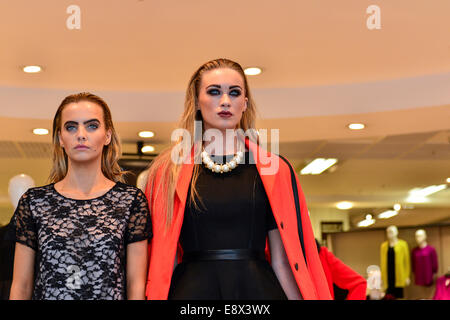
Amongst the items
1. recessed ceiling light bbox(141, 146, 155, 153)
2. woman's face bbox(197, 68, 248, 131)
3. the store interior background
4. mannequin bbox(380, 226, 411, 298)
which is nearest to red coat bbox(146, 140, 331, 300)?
woman's face bbox(197, 68, 248, 131)

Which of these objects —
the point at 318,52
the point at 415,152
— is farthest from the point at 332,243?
the point at 318,52

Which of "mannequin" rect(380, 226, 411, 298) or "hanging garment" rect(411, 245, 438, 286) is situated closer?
"hanging garment" rect(411, 245, 438, 286)

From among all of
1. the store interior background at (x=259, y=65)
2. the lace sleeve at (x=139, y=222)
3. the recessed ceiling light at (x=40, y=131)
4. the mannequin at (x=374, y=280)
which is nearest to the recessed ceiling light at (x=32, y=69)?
the store interior background at (x=259, y=65)

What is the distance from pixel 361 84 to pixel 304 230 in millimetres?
3916

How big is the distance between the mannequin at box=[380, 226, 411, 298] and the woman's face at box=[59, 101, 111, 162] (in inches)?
368

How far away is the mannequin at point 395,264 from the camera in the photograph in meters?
11.0

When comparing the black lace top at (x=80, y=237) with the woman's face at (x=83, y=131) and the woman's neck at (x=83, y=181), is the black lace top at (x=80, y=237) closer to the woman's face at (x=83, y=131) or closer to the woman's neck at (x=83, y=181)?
the woman's neck at (x=83, y=181)

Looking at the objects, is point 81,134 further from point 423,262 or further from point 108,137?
point 423,262

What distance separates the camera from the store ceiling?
439cm

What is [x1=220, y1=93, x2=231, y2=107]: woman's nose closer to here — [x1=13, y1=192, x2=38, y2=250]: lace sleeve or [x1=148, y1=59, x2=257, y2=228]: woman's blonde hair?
[x1=148, y1=59, x2=257, y2=228]: woman's blonde hair

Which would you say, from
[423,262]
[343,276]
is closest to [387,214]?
[423,262]

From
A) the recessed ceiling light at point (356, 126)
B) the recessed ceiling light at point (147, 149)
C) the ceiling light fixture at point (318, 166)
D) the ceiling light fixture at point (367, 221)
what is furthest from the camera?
the ceiling light fixture at point (367, 221)

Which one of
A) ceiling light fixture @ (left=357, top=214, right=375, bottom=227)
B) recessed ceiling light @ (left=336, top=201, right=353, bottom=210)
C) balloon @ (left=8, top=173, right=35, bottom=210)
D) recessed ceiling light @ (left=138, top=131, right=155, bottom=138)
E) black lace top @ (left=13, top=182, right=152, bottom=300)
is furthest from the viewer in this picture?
ceiling light fixture @ (left=357, top=214, right=375, bottom=227)

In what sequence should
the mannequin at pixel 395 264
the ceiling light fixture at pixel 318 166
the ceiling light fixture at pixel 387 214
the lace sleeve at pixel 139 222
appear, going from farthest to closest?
the ceiling light fixture at pixel 387 214 < the mannequin at pixel 395 264 < the ceiling light fixture at pixel 318 166 < the lace sleeve at pixel 139 222
